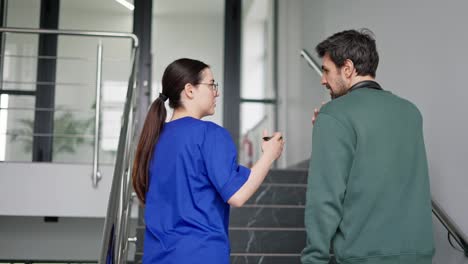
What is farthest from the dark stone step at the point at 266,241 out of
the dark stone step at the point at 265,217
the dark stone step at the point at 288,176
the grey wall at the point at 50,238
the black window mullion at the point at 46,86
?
the black window mullion at the point at 46,86

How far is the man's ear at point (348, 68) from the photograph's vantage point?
5.38 feet

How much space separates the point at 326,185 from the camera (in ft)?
4.86

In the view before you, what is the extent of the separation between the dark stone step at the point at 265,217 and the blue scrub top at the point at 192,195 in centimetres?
218

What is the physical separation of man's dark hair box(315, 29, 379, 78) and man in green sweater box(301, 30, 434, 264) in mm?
91

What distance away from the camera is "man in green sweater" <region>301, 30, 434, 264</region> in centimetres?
147

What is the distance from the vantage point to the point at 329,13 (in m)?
5.09

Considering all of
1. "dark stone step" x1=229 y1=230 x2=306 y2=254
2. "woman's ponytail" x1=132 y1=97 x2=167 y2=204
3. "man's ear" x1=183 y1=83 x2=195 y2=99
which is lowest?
"dark stone step" x1=229 y1=230 x2=306 y2=254

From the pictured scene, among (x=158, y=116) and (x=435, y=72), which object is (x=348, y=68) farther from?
(x=435, y=72)

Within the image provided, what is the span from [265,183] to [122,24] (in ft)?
8.84

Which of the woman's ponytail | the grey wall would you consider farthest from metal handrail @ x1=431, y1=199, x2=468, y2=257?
the grey wall

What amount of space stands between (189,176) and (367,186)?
45 centimetres

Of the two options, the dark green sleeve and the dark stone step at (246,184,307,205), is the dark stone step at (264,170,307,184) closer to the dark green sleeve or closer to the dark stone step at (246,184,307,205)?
the dark stone step at (246,184,307,205)

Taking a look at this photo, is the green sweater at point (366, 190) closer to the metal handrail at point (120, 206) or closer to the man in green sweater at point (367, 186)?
the man in green sweater at point (367, 186)

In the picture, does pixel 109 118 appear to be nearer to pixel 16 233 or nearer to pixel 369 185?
pixel 16 233
